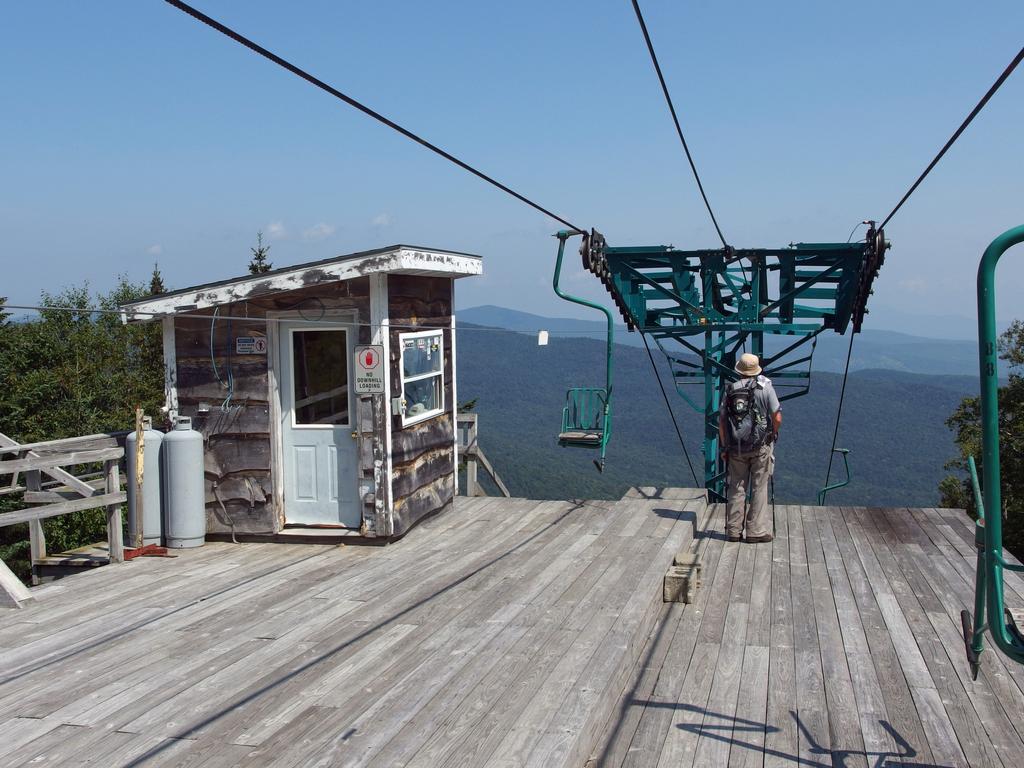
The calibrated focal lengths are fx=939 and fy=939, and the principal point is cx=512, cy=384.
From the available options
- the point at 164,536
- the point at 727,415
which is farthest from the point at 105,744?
the point at 727,415

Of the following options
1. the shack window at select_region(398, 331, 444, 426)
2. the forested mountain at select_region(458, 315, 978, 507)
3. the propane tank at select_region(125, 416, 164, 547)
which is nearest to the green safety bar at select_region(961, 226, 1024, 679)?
the shack window at select_region(398, 331, 444, 426)

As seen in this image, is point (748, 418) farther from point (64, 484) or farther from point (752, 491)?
point (64, 484)

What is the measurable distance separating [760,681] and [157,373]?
111 feet

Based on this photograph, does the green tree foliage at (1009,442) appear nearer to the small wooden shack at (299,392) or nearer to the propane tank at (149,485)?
the small wooden shack at (299,392)

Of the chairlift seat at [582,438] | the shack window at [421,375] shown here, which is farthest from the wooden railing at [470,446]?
the shack window at [421,375]

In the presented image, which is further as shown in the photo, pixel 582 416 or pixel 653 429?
pixel 653 429

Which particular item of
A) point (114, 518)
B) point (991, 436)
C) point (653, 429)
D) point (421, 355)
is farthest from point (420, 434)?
point (653, 429)

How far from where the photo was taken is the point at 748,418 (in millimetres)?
8297

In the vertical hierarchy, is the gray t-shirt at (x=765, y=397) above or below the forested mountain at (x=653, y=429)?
above

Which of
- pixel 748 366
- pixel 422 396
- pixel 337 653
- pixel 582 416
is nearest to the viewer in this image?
pixel 337 653

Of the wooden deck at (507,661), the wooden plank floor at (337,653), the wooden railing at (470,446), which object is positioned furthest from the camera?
the wooden railing at (470,446)

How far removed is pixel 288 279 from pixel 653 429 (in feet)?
389

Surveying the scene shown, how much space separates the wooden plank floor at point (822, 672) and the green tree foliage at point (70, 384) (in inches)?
857

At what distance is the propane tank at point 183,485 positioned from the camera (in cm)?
813
